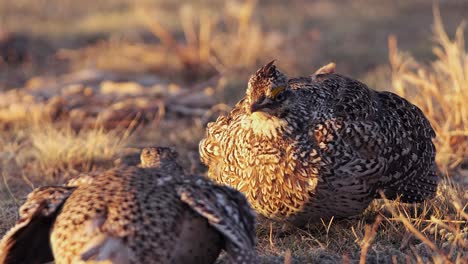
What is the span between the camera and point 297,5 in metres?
16.8

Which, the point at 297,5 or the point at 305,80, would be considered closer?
the point at 305,80

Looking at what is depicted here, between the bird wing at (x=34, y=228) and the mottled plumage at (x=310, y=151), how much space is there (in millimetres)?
1161

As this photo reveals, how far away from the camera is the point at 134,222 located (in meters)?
3.47

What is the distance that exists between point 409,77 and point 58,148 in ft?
9.23

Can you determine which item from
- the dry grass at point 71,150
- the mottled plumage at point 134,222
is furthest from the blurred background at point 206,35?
the mottled plumage at point 134,222

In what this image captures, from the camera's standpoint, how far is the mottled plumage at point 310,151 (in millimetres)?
4516

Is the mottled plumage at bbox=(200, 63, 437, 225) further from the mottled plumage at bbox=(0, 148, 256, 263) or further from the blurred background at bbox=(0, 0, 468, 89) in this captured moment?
the blurred background at bbox=(0, 0, 468, 89)

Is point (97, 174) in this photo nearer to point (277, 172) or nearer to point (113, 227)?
point (113, 227)

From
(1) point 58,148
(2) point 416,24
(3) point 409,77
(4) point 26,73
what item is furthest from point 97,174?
(2) point 416,24

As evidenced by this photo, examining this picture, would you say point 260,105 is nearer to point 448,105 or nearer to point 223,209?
point 223,209

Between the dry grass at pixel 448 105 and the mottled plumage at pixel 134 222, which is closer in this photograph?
the mottled plumage at pixel 134 222

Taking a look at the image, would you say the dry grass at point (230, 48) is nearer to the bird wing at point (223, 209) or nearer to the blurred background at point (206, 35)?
the blurred background at point (206, 35)

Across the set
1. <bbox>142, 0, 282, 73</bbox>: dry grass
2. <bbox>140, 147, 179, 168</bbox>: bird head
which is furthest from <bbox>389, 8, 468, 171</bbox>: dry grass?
<bbox>142, 0, 282, 73</bbox>: dry grass

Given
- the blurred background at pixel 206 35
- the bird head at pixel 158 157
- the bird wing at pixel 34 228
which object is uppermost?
the bird head at pixel 158 157
